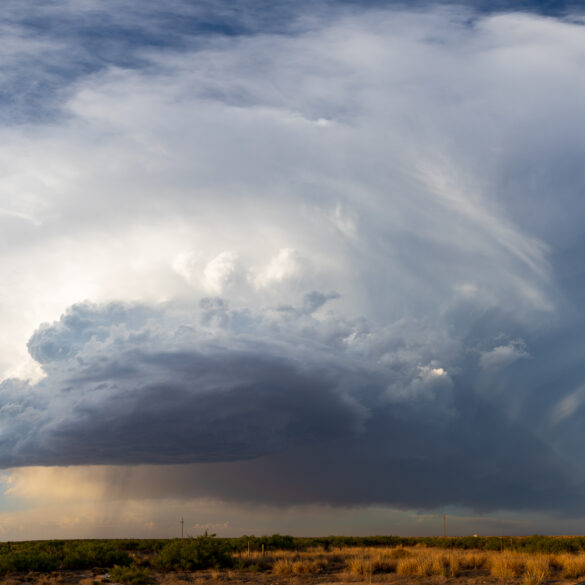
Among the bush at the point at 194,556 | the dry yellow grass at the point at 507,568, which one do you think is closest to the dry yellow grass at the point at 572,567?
the dry yellow grass at the point at 507,568

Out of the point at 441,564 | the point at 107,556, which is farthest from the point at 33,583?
the point at 441,564

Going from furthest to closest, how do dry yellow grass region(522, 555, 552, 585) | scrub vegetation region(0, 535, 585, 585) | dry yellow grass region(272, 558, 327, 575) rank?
dry yellow grass region(272, 558, 327, 575) < scrub vegetation region(0, 535, 585, 585) < dry yellow grass region(522, 555, 552, 585)

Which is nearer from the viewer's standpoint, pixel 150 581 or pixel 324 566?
pixel 150 581

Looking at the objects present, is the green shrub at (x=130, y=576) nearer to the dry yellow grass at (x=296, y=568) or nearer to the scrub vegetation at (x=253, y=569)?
the scrub vegetation at (x=253, y=569)

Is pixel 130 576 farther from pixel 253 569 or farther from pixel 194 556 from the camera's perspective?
pixel 253 569

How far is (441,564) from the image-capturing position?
137 ft

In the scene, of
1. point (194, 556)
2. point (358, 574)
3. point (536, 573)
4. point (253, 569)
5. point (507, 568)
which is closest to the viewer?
point (536, 573)

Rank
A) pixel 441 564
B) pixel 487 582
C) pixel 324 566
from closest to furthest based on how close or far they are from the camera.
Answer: pixel 487 582
pixel 441 564
pixel 324 566

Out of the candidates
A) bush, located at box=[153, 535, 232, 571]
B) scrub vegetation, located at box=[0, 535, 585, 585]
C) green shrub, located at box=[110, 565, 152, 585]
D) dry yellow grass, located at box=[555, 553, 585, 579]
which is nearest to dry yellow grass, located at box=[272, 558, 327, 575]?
scrub vegetation, located at box=[0, 535, 585, 585]

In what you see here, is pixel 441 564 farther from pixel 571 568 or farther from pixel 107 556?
pixel 107 556

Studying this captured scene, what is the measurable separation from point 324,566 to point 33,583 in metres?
20.0

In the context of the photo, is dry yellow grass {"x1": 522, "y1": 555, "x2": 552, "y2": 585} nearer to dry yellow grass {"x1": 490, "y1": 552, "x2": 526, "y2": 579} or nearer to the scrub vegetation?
the scrub vegetation

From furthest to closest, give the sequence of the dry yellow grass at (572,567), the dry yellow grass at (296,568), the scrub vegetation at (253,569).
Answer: the dry yellow grass at (296,568)
the scrub vegetation at (253,569)
the dry yellow grass at (572,567)

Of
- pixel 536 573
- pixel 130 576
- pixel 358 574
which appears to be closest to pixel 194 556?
pixel 130 576
